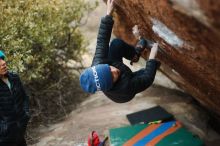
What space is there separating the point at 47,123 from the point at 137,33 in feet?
10.2

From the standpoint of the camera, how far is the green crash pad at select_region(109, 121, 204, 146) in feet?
18.7

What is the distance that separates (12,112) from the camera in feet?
15.8

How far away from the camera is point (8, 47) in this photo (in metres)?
7.06

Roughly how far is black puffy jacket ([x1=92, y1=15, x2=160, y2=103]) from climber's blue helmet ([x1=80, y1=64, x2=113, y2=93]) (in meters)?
0.20

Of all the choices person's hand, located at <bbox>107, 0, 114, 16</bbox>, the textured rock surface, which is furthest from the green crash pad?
person's hand, located at <bbox>107, 0, 114, 16</bbox>

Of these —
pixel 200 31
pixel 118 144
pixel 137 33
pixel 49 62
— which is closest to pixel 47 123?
pixel 49 62

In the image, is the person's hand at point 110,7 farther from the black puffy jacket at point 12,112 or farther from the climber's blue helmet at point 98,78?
the black puffy jacket at point 12,112

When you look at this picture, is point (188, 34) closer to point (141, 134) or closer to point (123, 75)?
point (123, 75)

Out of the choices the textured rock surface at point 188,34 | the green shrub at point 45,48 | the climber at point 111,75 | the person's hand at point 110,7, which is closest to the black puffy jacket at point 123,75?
the climber at point 111,75

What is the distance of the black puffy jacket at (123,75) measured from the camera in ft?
15.3

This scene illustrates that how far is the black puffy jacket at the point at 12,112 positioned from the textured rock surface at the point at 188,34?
6.03 feet

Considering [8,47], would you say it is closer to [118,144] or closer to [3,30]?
[3,30]

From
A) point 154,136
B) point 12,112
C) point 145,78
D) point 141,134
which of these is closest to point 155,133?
point 154,136

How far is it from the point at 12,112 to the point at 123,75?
1.46 m
